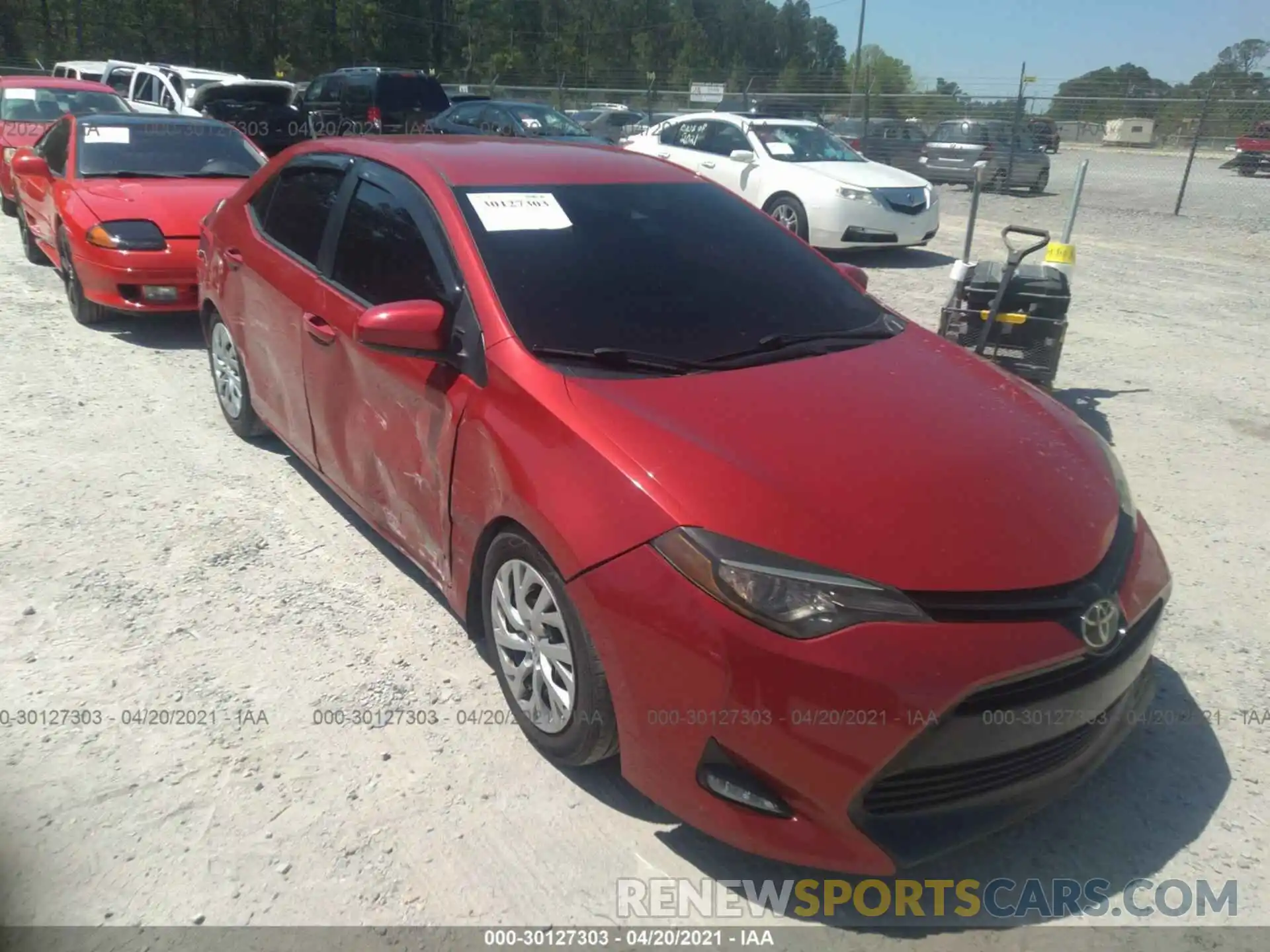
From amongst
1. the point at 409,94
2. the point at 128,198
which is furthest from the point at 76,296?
the point at 409,94

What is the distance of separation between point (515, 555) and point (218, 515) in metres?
2.29

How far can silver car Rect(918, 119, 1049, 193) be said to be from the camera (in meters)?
19.8

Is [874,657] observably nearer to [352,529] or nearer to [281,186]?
[352,529]

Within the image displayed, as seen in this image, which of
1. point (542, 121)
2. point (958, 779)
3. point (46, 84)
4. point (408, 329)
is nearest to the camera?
point (958, 779)

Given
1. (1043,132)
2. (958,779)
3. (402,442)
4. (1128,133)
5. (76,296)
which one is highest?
(402,442)

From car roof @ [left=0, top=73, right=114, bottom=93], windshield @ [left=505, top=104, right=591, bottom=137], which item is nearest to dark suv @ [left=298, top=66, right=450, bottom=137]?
windshield @ [left=505, top=104, right=591, bottom=137]

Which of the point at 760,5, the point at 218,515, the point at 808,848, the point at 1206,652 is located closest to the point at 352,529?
the point at 218,515

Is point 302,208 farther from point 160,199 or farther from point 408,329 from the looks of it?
point 160,199

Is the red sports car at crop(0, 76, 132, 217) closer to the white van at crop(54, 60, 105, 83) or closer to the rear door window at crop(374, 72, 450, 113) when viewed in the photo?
the rear door window at crop(374, 72, 450, 113)

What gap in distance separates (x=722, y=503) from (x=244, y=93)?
16.4m

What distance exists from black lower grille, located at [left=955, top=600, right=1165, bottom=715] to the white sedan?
807 centimetres

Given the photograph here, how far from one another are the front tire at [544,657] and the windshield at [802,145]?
9.53 metres

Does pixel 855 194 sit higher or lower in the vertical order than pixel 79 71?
lower

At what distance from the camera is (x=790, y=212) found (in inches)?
432
